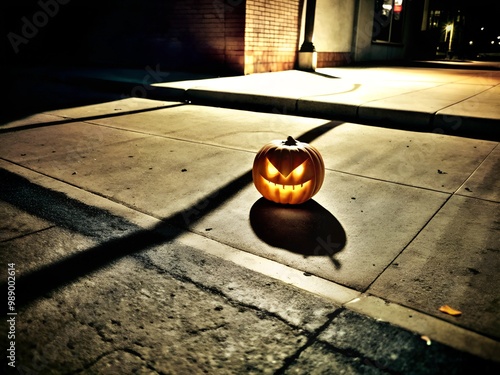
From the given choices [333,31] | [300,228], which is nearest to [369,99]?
[300,228]

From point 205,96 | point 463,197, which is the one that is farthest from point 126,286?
point 205,96

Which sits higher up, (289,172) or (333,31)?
(333,31)

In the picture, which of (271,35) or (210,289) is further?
(271,35)

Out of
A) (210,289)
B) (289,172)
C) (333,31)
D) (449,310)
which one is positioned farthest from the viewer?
(333,31)

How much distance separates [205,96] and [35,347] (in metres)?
5.54

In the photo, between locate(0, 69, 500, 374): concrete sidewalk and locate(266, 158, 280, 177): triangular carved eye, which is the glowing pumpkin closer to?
locate(266, 158, 280, 177): triangular carved eye

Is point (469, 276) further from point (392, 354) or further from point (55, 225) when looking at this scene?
point (55, 225)

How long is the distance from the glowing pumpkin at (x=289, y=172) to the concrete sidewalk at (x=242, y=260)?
12cm

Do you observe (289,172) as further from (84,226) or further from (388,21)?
(388,21)

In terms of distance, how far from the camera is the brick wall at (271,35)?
872cm

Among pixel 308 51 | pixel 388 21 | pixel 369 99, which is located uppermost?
pixel 388 21

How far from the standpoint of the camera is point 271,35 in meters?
9.36

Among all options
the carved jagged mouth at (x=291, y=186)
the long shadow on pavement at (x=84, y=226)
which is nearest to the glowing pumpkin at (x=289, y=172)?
the carved jagged mouth at (x=291, y=186)

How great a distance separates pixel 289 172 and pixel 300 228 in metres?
0.42
